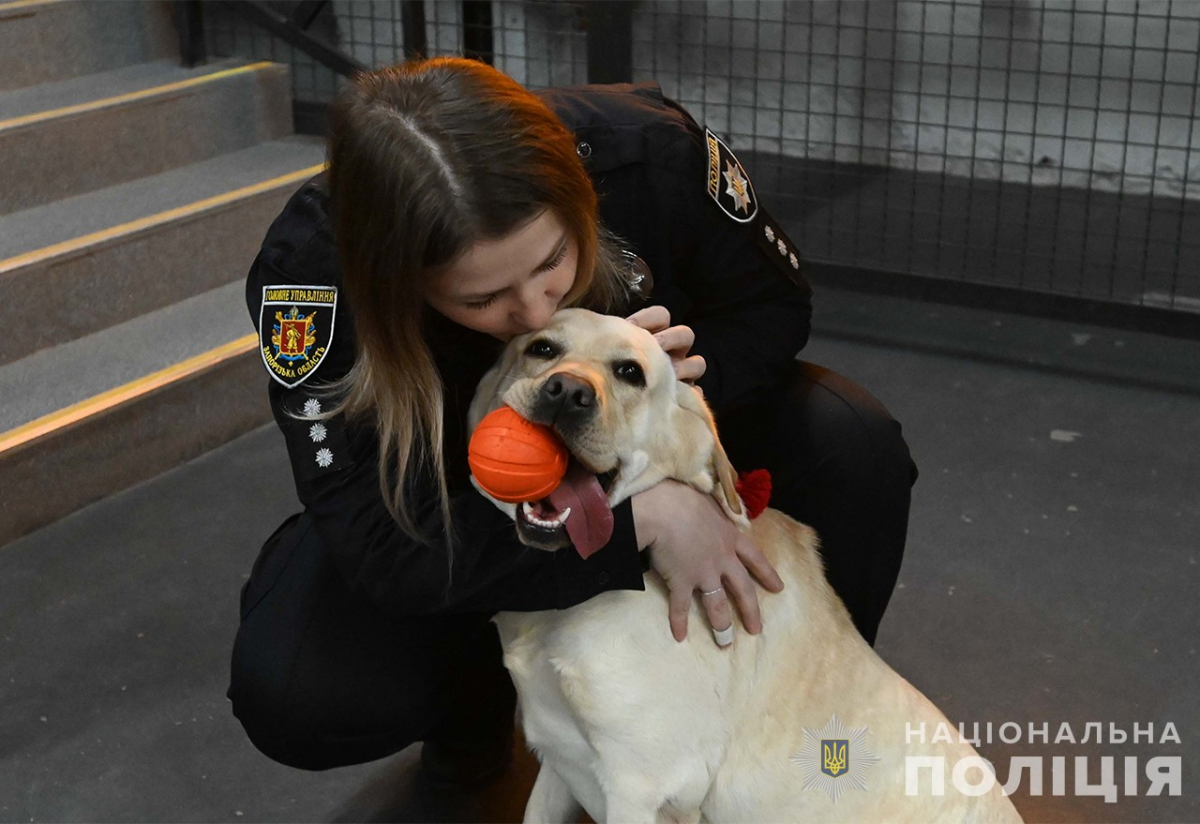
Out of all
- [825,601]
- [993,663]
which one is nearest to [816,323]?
[993,663]

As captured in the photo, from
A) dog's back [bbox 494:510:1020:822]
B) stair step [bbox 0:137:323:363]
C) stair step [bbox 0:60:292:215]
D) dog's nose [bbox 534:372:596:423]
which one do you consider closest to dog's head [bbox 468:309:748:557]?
dog's nose [bbox 534:372:596:423]

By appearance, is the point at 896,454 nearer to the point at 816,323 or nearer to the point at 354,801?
the point at 354,801

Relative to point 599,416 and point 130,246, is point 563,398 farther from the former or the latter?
point 130,246

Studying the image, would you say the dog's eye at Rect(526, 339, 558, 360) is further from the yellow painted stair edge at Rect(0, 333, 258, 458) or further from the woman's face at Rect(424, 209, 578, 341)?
the yellow painted stair edge at Rect(0, 333, 258, 458)

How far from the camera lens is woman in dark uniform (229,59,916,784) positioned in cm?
131

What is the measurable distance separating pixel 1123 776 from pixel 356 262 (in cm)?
132

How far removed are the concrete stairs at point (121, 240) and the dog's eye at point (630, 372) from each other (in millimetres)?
1551

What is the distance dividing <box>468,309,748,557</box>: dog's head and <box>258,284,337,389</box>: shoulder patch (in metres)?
0.19

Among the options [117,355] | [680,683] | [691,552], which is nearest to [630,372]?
[691,552]

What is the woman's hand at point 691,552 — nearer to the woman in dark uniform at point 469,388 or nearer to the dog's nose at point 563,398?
the woman in dark uniform at point 469,388

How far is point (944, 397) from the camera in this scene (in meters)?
3.08

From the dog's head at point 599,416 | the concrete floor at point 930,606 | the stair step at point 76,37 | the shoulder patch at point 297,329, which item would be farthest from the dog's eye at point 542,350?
the stair step at point 76,37

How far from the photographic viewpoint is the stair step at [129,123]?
321 cm

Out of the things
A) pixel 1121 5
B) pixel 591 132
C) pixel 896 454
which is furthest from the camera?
pixel 1121 5
